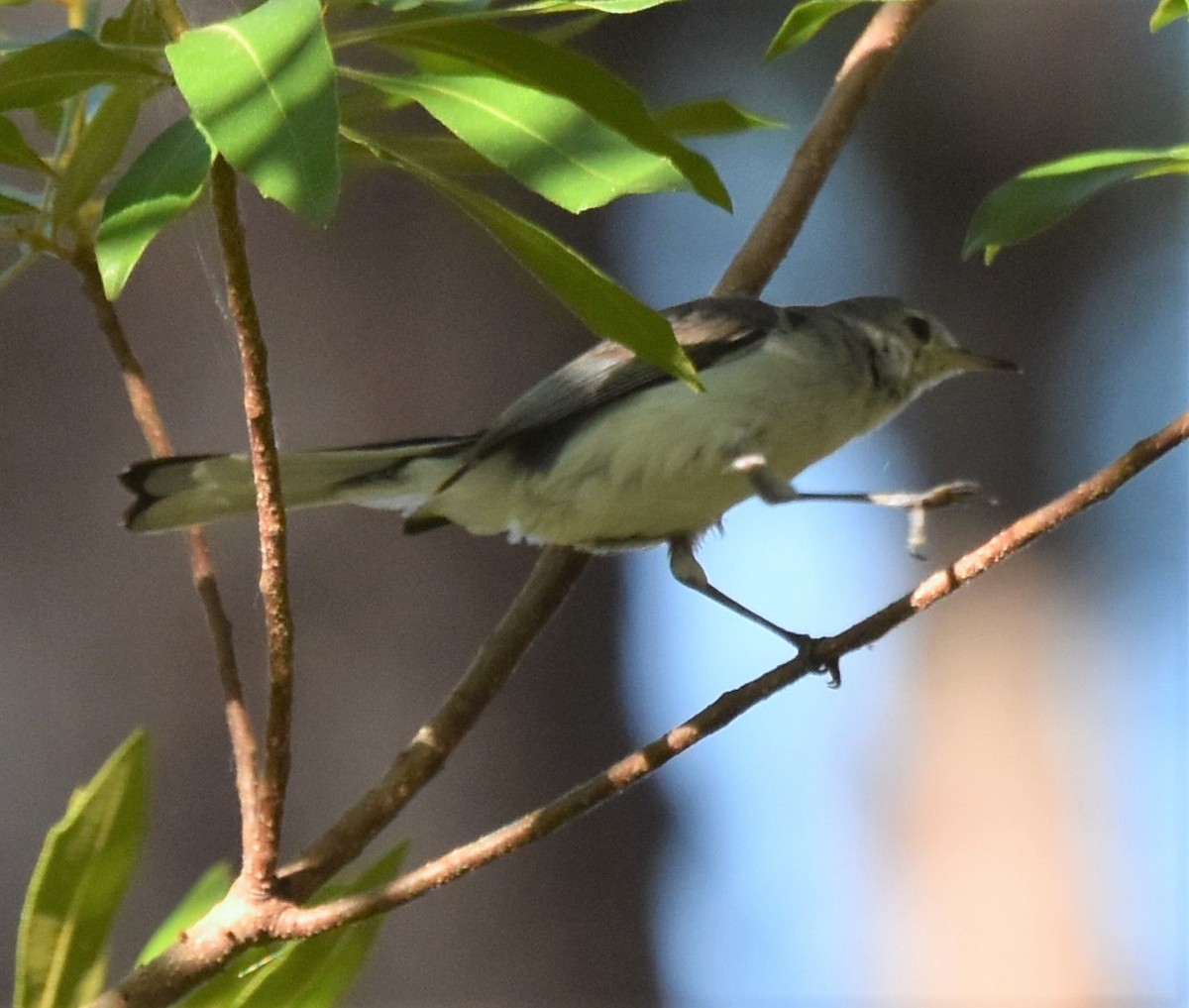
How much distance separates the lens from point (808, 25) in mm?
1073

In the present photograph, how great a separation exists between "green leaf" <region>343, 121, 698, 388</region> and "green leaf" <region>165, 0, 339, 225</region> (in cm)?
11

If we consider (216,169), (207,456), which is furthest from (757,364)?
(216,169)

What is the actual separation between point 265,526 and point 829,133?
762 mm

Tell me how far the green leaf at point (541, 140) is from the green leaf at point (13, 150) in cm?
27

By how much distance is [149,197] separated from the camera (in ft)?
2.60

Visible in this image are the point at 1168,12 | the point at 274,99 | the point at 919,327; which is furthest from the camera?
the point at 919,327

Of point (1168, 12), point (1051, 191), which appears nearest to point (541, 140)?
point (1051, 191)

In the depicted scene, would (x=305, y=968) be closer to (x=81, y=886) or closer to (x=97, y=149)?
(x=81, y=886)

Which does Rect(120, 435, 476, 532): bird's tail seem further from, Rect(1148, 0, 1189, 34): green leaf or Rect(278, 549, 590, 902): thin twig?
Rect(1148, 0, 1189, 34): green leaf

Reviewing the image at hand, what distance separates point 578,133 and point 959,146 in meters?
3.08

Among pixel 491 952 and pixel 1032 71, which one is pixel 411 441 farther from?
pixel 1032 71

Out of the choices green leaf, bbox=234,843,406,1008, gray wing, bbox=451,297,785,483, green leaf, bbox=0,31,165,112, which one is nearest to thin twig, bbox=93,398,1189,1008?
green leaf, bbox=234,843,406,1008

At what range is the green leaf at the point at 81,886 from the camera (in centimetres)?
104

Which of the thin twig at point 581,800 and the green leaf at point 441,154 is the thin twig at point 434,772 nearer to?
the thin twig at point 581,800
